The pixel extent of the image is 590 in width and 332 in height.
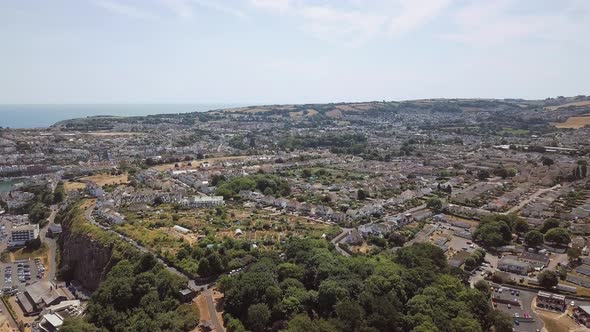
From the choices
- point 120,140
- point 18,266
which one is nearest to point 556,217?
point 18,266

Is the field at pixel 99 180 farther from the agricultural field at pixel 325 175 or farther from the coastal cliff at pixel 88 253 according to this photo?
the agricultural field at pixel 325 175

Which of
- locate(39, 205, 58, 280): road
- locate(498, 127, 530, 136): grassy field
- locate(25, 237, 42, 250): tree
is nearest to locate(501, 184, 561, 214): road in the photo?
locate(39, 205, 58, 280): road

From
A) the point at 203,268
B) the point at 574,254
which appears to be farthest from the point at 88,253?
the point at 574,254

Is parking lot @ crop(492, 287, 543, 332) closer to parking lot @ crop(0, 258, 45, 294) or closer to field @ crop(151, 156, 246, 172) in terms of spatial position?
parking lot @ crop(0, 258, 45, 294)

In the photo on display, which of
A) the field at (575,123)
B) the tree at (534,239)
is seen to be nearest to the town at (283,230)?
the tree at (534,239)

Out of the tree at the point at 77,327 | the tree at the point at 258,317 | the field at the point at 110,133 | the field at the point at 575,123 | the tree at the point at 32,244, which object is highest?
the field at the point at 575,123

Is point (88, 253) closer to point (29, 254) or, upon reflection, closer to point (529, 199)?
point (29, 254)
